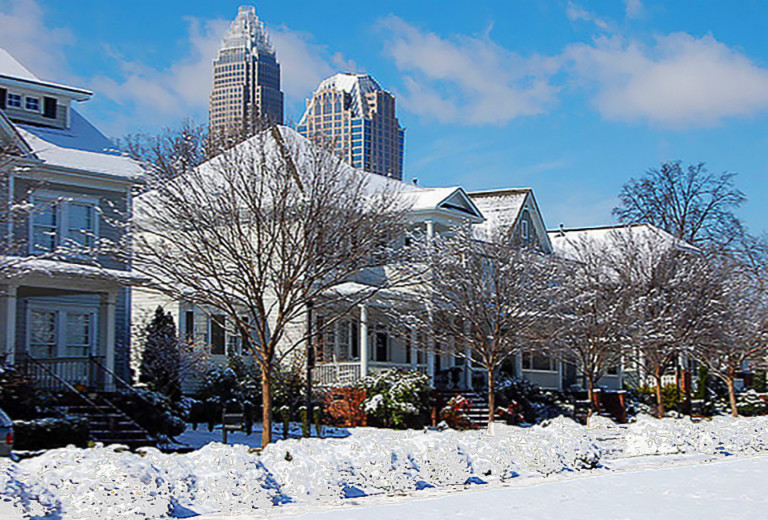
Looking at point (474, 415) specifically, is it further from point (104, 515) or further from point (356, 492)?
point (104, 515)

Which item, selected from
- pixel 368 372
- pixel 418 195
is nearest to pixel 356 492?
pixel 368 372

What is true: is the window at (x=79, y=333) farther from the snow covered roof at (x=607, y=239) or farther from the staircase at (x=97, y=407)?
the snow covered roof at (x=607, y=239)

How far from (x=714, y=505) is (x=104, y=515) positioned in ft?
26.6

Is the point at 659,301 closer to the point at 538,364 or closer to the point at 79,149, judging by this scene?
the point at 538,364

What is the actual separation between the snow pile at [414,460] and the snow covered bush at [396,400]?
8.79m

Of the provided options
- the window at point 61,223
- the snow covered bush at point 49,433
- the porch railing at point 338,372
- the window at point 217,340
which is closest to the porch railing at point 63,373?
the window at point 61,223

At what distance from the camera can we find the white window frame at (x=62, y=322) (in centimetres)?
2514

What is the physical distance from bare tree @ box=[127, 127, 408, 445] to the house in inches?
107

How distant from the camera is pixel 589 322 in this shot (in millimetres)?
28422

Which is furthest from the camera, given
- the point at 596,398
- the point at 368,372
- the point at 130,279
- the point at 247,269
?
the point at 596,398

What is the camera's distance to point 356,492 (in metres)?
13.5

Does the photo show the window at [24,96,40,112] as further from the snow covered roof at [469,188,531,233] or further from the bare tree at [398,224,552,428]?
→ the snow covered roof at [469,188,531,233]

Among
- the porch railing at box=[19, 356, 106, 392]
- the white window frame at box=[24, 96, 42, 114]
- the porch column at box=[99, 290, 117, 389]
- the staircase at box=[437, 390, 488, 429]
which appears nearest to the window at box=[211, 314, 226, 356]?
the porch railing at box=[19, 356, 106, 392]

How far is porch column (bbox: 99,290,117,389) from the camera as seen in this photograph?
2327cm
